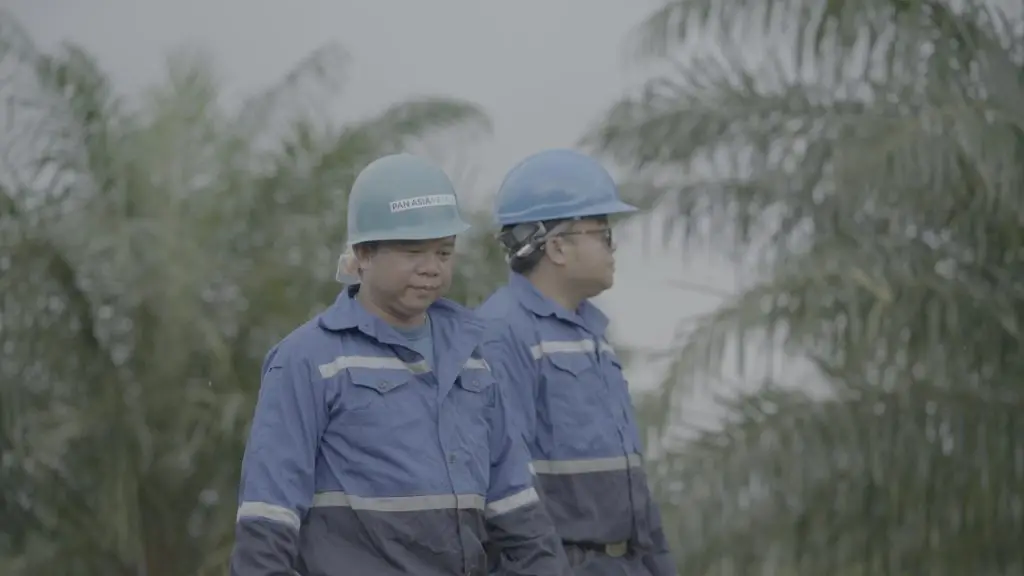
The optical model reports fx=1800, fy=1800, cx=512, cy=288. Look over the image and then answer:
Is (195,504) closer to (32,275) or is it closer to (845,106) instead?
(32,275)

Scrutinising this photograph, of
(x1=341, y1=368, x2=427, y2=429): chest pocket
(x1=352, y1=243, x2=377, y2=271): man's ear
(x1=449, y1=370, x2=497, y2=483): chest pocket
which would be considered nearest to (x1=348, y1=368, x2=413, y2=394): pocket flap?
(x1=341, y1=368, x2=427, y2=429): chest pocket

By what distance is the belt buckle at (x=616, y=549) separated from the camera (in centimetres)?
373

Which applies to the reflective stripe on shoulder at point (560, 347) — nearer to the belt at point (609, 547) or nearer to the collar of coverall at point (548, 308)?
the collar of coverall at point (548, 308)

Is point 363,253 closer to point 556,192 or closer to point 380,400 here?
point 380,400

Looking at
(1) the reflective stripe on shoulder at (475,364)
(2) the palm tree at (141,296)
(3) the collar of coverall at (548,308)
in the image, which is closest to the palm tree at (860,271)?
(2) the palm tree at (141,296)

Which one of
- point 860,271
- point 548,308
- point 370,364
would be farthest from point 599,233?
point 860,271

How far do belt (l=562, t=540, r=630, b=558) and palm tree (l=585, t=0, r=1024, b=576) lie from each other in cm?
244

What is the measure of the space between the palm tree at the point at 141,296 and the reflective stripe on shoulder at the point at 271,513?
4114 millimetres

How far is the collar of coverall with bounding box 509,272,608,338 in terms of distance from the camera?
3799mm

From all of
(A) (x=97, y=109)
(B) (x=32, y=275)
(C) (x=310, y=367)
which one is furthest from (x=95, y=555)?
(C) (x=310, y=367)

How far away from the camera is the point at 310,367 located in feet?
10.1

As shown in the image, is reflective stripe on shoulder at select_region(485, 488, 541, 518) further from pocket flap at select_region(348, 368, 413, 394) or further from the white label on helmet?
the white label on helmet

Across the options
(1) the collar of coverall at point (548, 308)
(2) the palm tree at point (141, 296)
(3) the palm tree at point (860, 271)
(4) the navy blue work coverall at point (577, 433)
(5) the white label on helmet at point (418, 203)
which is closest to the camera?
(5) the white label on helmet at point (418, 203)

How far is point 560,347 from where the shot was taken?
3764mm
